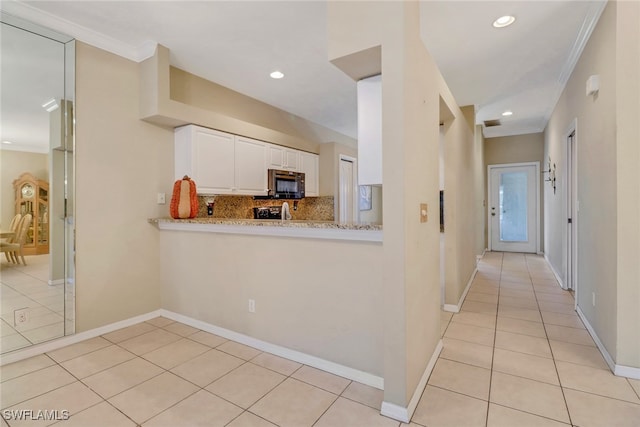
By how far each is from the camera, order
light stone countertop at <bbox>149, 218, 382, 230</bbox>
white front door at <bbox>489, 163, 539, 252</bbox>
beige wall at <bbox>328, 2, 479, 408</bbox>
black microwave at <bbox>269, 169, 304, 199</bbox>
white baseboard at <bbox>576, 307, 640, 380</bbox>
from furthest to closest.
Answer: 1. white front door at <bbox>489, 163, 539, 252</bbox>
2. black microwave at <bbox>269, 169, 304, 199</bbox>
3. white baseboard at <bbox>576, 307, 640, 380</bbox>
4. light stone countertop at <bbox>149, 218, 382, 230</bbox>
5. beige wall at <bbox>328, 2, 479, 408</bbox>

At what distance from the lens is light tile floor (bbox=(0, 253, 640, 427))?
179 centimetres

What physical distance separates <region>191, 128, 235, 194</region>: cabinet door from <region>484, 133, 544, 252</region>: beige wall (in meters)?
6.25

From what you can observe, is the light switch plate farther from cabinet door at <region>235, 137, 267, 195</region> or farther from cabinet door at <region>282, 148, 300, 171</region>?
cabinet door at <region>282, 148, 300, 171</region>

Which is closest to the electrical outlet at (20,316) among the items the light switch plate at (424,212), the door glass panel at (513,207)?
the light switch plate at (424,212)

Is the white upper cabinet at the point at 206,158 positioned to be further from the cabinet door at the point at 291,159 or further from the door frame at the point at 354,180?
the door frame at the point at 354,180

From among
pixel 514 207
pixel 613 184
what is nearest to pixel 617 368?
pixel 613 184

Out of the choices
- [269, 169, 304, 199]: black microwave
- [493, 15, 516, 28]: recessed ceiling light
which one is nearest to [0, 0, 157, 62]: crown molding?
[269, 169, 304, 199]: black microwave

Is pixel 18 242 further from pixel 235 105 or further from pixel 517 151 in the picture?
pixel 517 151

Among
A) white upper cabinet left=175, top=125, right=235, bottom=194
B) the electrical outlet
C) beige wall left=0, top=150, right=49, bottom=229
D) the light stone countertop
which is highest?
white upper cabinet left=175, top=125, right=235, bottom=194

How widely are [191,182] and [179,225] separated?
1.53ft

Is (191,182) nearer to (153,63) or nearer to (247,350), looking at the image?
(153,63)

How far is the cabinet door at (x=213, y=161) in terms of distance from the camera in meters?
3.51

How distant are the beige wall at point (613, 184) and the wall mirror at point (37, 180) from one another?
429 cm

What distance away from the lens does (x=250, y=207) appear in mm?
4895
